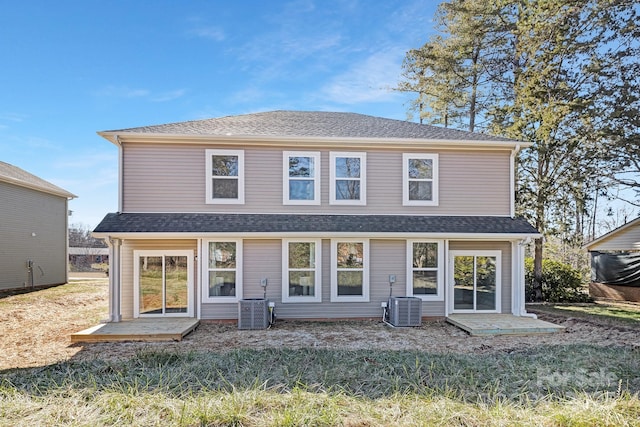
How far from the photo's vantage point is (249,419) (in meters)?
4.03

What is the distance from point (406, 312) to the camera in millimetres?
9289

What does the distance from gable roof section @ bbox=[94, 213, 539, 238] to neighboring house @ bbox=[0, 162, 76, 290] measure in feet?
29.9

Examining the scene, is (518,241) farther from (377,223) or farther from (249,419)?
(249,419)

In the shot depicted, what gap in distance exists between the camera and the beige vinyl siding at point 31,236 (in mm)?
14789

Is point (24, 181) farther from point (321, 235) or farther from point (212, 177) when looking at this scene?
point (321, 235)

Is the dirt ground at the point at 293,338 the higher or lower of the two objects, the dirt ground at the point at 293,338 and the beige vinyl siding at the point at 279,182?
the lower

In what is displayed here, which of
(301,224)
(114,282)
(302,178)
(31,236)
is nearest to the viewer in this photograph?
(114,282)

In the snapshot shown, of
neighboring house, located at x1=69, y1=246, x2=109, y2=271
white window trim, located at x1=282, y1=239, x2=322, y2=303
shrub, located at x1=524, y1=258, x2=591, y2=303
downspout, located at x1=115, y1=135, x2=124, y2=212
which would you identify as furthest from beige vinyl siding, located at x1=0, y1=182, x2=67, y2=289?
shrub, located at x1=524, y1=258, x2=591, y2=303

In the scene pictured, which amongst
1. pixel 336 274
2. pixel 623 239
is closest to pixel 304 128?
pixel 336 274

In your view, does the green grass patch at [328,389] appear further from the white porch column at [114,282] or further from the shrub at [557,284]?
the shrub at [557,284]

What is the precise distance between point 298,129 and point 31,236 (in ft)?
45.8

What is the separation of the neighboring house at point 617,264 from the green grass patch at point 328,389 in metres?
9.93

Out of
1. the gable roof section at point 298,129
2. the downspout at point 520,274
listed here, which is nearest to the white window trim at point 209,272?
the gable roof section at point 298,129

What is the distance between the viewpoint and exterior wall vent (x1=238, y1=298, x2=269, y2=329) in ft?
29.2
